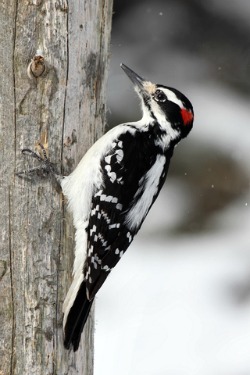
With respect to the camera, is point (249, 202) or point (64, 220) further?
point (249, 202)

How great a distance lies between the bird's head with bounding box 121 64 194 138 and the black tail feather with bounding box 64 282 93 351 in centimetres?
106

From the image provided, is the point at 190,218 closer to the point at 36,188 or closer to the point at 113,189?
the point at 113,189

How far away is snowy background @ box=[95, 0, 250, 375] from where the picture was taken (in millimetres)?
7105

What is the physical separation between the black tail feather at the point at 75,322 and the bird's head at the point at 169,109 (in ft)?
3.49

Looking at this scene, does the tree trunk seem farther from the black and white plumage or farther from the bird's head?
the bird's head

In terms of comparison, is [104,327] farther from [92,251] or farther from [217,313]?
[92,251]

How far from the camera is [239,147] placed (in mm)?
7207

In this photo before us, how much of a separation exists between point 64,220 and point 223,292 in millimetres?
3273

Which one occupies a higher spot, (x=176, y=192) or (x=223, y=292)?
(x=176, y=192)

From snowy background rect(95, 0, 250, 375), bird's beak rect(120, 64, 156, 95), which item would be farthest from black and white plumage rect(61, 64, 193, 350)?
snowy background rect(95, 0, 250, 375)

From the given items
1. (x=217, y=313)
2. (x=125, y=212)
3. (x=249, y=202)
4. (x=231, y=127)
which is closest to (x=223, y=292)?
(x=217, y=313)

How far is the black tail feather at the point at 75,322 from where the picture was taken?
13.9 feet

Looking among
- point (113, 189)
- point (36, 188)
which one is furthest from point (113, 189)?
point (36, 188)

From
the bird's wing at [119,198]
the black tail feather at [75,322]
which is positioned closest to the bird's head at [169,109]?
the bird's wing at [119,198]
